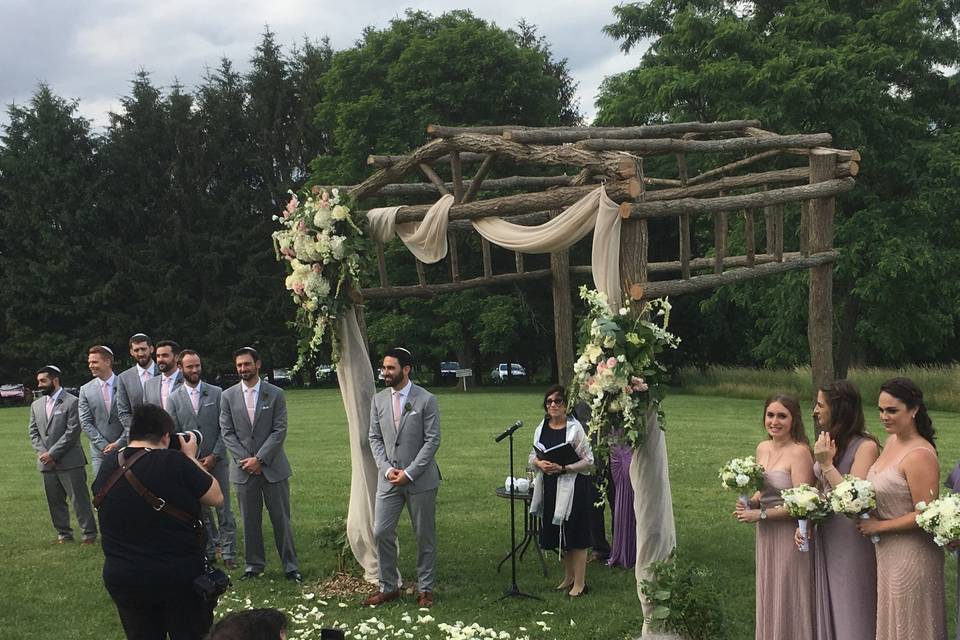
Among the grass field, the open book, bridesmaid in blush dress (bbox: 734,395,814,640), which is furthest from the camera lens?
the open book

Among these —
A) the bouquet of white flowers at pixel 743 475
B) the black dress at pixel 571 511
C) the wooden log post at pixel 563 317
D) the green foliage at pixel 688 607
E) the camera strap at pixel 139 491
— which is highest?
the wooden log post at pixel 563 317

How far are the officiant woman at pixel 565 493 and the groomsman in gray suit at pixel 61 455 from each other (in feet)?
16.8

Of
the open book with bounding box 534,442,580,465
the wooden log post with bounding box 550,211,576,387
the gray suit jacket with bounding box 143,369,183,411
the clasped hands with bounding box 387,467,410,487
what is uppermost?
the wooden log post with bounding box 550,211,576,387

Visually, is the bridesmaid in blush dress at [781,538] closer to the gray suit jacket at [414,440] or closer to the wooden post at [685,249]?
the wooden post at [685,249]

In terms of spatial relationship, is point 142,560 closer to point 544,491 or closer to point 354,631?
point 354,631

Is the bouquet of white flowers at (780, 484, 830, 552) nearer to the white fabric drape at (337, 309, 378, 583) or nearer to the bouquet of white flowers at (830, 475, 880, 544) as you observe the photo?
the bouquet of white flowers at (830, 475, 880, 544)

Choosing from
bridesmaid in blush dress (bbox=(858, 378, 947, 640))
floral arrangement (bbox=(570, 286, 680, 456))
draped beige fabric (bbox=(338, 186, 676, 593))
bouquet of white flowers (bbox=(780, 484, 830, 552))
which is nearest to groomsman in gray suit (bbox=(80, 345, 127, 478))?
draped beige fabric (bbox=(338, 186, 676, 593))

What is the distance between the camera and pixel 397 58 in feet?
112

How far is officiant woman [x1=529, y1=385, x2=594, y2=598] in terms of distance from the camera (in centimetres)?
768

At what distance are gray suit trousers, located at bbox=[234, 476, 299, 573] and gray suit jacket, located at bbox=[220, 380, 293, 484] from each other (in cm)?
9

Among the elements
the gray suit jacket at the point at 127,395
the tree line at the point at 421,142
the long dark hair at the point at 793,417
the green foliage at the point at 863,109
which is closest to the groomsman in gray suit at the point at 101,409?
the gray suit jacket at the point at 127,395

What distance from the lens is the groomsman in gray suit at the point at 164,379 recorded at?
30.2ft

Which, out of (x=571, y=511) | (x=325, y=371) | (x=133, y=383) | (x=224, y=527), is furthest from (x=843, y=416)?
(x=133, y=383)

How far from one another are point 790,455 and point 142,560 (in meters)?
3.61
